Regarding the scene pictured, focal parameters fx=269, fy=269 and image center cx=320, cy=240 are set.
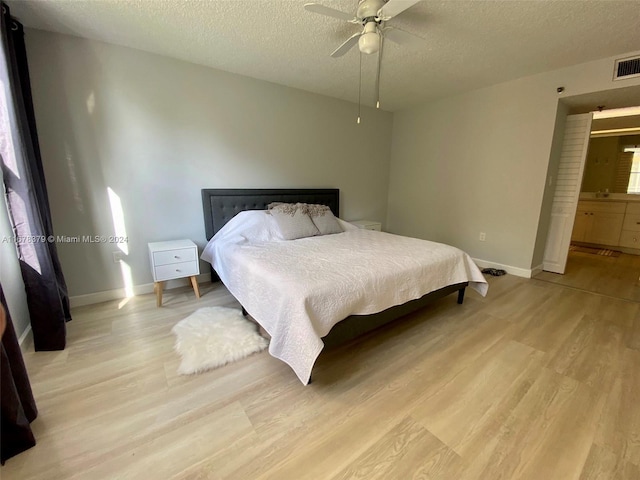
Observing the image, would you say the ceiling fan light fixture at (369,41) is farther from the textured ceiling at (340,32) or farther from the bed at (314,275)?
the bed at (314,275)

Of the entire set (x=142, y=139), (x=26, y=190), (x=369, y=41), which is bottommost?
(x=26, y=190)

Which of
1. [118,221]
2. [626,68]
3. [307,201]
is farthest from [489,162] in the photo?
[118,221]

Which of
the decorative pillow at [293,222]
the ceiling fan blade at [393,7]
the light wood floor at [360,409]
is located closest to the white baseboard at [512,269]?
the light wood floor at [360,409]

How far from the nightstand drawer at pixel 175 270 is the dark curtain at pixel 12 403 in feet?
4.16

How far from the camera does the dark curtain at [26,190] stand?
1691 mm

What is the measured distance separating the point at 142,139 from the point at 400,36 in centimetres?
264

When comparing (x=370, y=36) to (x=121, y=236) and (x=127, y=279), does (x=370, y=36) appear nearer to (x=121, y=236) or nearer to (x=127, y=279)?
(x=121, y=236)

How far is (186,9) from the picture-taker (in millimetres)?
1991

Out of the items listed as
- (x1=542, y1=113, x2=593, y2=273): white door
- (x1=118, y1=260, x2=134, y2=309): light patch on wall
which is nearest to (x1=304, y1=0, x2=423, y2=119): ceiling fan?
(x1=118, y1=260, x2=134, y2=309): light patch on wall

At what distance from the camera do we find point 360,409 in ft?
4.88

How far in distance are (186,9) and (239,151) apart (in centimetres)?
142

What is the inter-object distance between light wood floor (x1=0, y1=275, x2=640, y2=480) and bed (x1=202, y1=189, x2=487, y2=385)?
26 cm

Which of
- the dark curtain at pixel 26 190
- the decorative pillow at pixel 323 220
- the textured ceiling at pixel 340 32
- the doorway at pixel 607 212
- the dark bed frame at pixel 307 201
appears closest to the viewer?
the dark curtain at pixel 26 190

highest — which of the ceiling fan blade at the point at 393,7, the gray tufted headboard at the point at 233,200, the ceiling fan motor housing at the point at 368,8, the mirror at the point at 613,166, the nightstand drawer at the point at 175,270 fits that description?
the ceiling fan motor housing at the point at 368,8
